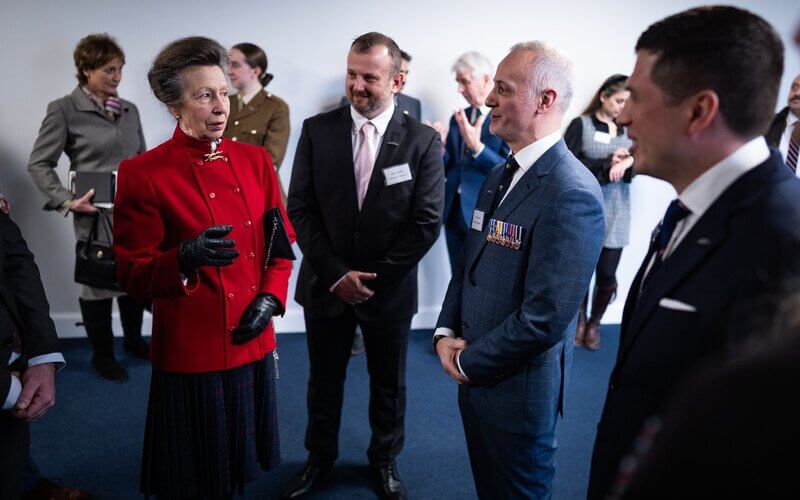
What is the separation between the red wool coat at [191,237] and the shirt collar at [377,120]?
1.82 ft

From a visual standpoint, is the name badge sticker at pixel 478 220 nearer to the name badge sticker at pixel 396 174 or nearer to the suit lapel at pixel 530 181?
the suit lapel at pixel 530 181

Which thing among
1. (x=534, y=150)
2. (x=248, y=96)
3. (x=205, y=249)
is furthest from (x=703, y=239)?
(x=248, y=96)

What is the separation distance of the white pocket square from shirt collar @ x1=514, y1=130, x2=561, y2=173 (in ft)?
2.07

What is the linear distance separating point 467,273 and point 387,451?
109 centimetres

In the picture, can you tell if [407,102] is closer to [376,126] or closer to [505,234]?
[376,126]

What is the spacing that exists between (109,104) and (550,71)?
270 cm

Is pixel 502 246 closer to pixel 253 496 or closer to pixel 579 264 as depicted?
pixel 579 264

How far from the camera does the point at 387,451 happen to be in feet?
7.46

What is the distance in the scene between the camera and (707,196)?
90cm

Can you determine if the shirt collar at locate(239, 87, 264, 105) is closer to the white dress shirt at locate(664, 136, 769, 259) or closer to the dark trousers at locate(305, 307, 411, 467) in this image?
the dark trousers at locate(305, 307, 411, 467)

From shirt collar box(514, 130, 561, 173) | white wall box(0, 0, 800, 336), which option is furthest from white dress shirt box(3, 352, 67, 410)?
white wall box(0, 0, 800, 336)

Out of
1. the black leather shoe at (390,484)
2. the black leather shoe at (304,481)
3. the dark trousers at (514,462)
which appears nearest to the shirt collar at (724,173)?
the dark trousers at (514,462)

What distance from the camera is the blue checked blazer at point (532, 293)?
130 centimetres

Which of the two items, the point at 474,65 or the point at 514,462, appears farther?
the point at 474,65
